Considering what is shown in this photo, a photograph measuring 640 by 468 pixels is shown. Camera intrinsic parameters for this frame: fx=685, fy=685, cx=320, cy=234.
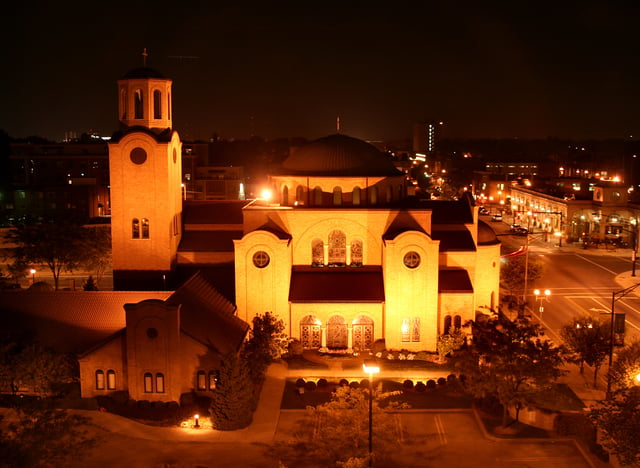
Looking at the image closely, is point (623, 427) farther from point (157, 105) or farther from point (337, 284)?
point (157, 105)

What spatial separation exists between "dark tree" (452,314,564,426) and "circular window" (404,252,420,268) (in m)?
10.2

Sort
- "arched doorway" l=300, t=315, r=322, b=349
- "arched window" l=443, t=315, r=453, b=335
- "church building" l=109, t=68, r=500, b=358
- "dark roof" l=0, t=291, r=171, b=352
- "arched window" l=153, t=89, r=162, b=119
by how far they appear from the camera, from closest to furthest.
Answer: "dark roof" l=0, t=291, r=171, b=352, "church building" l=109, t=68, r=500, b=358, "arched doorway" l=300, t=315, r=322, b=349, "arched window" l=443, t=315, r=453, b=335, "arched window" l=153, t=89, r=162, b=119

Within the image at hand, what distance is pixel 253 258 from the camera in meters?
43.9

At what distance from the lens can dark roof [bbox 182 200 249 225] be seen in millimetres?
50156

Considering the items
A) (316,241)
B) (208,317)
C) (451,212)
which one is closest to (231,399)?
(208,317)

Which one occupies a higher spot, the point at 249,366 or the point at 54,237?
the point at 54,237

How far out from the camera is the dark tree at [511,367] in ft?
105

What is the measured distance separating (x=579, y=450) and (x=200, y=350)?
19.3 m

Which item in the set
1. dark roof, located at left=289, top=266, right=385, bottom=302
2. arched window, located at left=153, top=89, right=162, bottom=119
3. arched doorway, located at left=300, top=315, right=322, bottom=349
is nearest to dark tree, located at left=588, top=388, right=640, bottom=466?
dark roof, located at left=289, top=266, right=385, bottom=302

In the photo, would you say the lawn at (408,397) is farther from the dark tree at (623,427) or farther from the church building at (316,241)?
the dark tree at (623,427)

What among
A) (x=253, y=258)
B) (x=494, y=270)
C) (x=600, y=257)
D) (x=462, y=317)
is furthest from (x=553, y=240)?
(x=253, y=258)

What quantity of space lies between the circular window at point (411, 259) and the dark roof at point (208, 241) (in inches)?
480

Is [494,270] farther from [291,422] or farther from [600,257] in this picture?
[600,257]

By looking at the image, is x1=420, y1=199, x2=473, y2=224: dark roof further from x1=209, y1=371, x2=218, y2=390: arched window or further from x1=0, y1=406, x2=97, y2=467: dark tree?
x1=0, y1=406, x2=97, y2=467: dark tree
